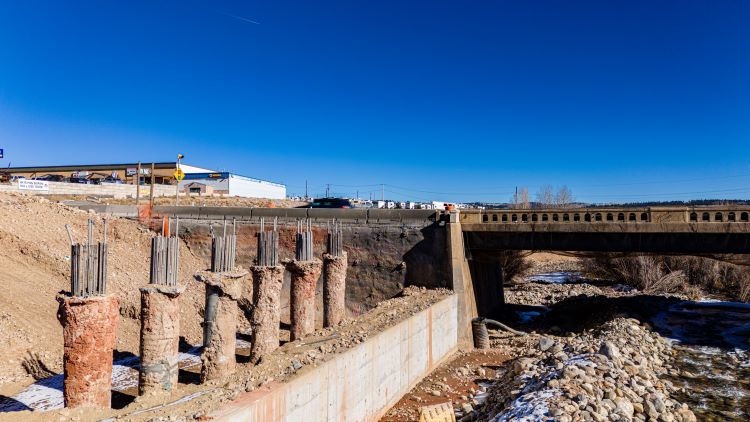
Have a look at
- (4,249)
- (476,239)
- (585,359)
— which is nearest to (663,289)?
Answer: (476,239)

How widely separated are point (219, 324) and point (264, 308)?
2011mm

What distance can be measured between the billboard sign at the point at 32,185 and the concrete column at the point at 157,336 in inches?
1483

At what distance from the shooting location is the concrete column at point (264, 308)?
16.2 metres

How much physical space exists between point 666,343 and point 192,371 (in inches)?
749

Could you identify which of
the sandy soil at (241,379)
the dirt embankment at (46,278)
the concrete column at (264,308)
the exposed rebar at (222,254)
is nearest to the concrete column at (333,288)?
the sandy soil at (241,379)

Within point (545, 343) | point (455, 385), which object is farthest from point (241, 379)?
point (545, 343)

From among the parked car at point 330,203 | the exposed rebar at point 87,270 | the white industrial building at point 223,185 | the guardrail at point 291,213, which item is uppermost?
the white industrial building at point 223,185

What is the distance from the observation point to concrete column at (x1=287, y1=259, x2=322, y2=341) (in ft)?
57.6

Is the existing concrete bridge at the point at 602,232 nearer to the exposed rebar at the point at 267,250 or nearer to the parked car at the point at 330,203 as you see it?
the exposed rebar at the point at 267,250

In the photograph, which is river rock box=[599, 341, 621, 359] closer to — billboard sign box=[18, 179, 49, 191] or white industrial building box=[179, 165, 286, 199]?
billboard sign box=[18, 179, 49, 191]

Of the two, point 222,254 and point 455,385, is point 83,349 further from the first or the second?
point 455,385

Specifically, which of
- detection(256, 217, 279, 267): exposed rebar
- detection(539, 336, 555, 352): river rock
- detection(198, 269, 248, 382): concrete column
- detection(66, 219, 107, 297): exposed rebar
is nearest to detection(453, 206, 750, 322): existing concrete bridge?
detection(539, 336, 555, 352): river rock

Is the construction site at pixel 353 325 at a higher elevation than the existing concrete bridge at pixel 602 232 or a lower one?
lower

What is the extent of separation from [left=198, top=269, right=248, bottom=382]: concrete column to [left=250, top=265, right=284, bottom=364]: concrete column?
4.71ft
